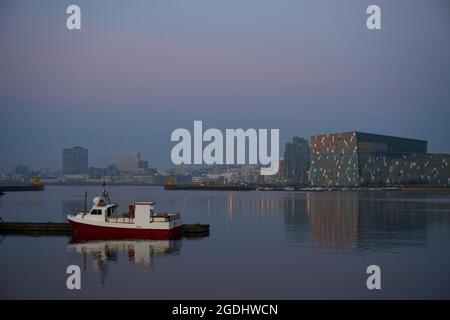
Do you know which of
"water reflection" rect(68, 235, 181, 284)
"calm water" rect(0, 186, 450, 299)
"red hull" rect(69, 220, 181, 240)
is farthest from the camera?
"red hull" rect(69, 220, 181, 240)

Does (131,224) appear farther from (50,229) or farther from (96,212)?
(50,229)

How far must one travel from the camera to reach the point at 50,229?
57.0 metres

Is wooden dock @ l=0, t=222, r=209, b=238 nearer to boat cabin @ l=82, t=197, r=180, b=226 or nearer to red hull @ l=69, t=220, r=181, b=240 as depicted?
boat cabin @ l=82, t=197, r=180, b=226

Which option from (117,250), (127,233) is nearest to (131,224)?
(127,233)

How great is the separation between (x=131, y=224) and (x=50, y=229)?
33.2 ft

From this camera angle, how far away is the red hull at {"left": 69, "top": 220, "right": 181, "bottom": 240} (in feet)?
169

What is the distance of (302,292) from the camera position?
29.3 metres

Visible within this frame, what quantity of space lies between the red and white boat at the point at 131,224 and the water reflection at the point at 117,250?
3.82 ft

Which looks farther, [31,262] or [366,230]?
[366,230]

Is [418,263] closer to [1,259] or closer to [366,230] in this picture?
[366,230]

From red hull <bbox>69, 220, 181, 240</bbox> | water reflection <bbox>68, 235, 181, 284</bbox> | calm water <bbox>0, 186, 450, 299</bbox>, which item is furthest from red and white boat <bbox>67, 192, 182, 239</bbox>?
calm water <bbox>0, 186, 450, 299</bbox>
